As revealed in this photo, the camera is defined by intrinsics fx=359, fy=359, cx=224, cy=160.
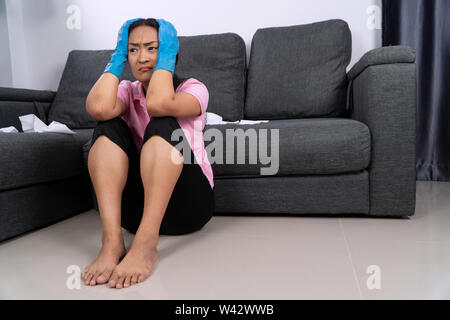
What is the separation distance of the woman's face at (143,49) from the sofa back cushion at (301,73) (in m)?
0.95

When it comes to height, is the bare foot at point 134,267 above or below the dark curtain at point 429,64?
below

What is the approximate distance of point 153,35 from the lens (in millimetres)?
1079

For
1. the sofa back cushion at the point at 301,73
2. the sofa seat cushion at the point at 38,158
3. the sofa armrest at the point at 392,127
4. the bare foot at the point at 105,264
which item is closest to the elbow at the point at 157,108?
the bare foot at the point at 105,264

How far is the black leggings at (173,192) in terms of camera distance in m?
1.03

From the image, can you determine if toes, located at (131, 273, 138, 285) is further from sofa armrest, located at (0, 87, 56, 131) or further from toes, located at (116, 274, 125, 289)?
sofa armrest, located at (0, 87, 56, 131)

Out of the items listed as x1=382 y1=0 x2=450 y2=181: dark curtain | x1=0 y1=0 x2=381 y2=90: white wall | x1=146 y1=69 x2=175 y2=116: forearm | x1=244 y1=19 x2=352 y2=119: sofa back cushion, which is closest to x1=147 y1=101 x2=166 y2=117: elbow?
x1=146 y1=69 x2=175 y2=116: forearm

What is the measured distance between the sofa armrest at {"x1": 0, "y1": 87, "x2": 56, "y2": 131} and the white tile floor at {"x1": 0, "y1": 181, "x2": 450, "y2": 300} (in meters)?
0.77

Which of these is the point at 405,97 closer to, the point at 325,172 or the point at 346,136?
the point at 346,136

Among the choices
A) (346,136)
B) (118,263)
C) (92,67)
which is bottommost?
(118,263)

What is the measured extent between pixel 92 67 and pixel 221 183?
3.98 ft

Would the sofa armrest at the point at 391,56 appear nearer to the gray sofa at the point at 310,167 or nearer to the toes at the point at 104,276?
the gray sofa at the point at 310,167

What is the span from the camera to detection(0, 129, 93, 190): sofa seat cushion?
1.22 meters

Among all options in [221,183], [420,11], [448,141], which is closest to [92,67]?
[221,183]
